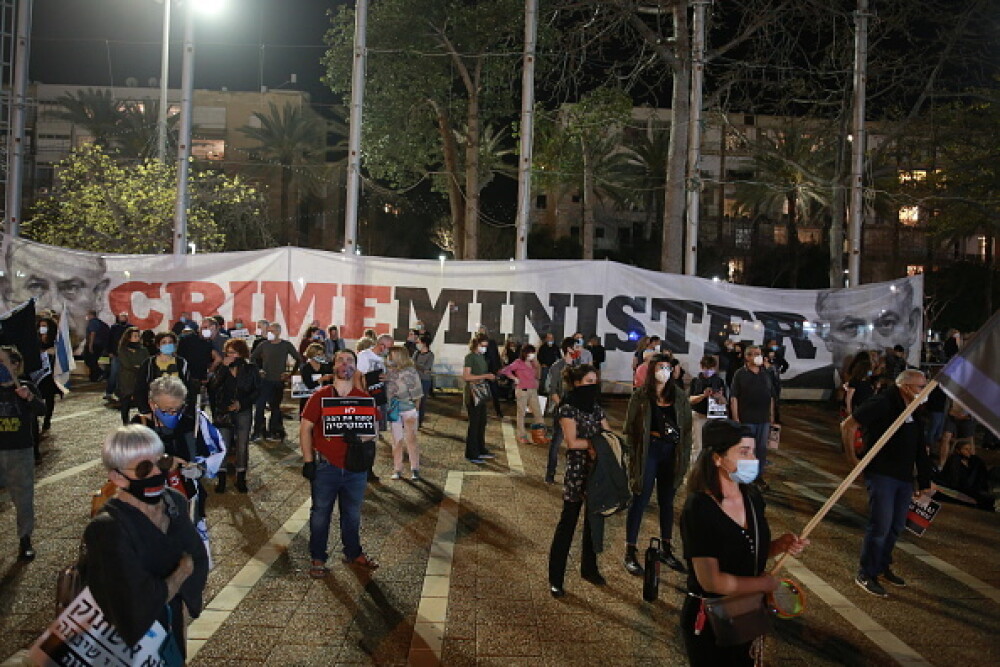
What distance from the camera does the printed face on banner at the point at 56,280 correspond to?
60.3ft

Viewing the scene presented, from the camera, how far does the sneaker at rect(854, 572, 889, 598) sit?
6.81m

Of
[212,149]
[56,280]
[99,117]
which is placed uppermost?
[212,149]

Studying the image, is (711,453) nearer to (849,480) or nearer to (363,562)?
(849,480)

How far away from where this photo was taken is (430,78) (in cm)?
2927

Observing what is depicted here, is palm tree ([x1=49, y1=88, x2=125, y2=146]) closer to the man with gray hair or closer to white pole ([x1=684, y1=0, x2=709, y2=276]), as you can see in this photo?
white pole ([x1=684, y1=0, x2=709, y2=276])

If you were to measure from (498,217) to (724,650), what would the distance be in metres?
59.6

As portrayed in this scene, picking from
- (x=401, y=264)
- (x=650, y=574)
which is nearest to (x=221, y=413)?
(x=650, y=574)

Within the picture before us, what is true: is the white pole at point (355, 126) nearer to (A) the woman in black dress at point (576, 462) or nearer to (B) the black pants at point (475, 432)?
(B) the black pants at point (475, 432)

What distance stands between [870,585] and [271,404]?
342 inches

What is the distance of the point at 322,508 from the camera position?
269 inches

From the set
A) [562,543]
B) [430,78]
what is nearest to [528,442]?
[562,543]

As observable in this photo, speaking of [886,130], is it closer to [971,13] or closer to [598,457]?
[971,13]

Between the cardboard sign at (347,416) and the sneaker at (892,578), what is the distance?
14.5 ft

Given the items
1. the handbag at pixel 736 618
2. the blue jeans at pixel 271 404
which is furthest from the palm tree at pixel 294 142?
the handbag at pixel 736 618
